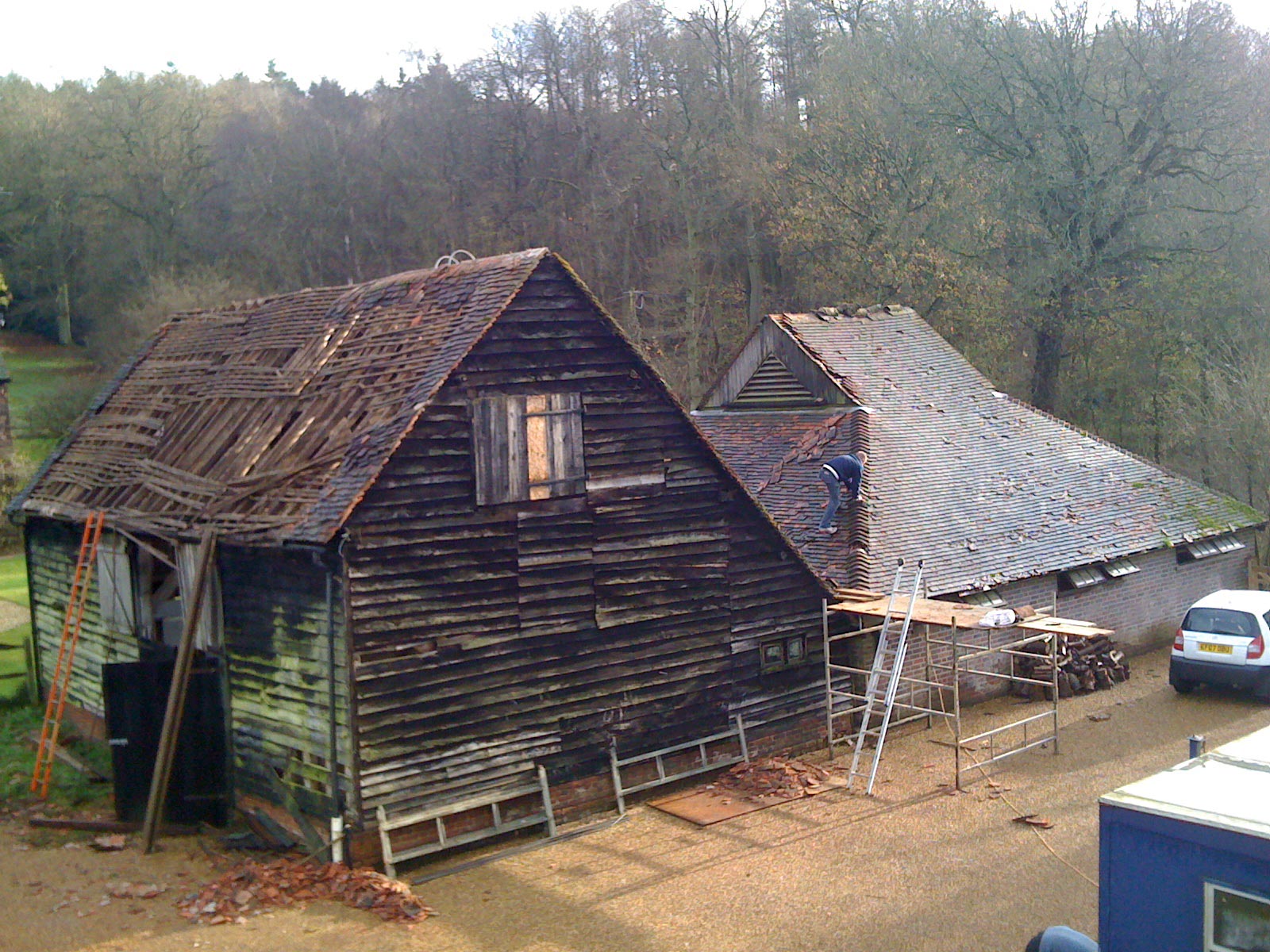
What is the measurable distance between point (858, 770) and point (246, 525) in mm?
8930

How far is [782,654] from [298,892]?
293 inches

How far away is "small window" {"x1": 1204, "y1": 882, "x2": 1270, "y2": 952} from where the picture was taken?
23.4 feet

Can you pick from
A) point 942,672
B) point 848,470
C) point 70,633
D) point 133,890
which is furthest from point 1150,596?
point 70,633

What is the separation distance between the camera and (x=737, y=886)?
12109 millimetres

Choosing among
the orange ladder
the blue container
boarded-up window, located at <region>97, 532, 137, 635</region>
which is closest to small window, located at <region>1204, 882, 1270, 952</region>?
the blue container

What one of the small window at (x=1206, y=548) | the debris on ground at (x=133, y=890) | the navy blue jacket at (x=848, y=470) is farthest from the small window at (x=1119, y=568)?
the debris on ground at (x=133, y=890)

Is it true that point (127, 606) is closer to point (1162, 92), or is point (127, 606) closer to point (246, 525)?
point (246, 525)

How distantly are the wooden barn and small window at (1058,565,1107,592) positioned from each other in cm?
654

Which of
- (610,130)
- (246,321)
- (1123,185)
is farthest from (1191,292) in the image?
(246,321)

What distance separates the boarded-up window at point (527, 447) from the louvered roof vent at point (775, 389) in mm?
10100

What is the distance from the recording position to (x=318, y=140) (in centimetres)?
4766

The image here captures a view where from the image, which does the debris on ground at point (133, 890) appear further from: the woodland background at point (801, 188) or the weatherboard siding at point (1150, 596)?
the woodland background at point (801, 188)

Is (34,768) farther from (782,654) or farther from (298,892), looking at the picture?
(782,654)

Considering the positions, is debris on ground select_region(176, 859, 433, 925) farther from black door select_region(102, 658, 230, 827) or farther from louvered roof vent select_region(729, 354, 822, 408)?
louvered roof vent select_region(729, 354, 822, 408)
